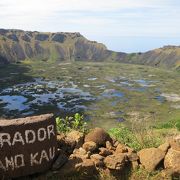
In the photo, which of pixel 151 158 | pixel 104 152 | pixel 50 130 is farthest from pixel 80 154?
pixel 151 158

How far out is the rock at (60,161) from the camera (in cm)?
959

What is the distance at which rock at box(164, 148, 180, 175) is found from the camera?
31.6 ft

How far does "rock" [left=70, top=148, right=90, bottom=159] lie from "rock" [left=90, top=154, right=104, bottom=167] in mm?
168

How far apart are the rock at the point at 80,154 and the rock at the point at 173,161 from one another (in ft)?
6.66

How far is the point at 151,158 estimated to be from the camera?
9953mm

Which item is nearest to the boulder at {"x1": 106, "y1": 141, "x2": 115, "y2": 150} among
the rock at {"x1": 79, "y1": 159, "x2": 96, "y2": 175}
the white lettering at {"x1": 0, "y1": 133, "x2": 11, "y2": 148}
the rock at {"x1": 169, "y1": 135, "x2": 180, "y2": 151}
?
the rock at {"x1": 79, "y1": 159, "x2": 96, "y2": 175}

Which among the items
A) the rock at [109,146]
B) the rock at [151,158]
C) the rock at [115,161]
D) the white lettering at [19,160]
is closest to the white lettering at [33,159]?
the white lettering at [19,160]

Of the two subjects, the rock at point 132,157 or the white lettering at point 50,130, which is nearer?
the white lettering at point 50,130

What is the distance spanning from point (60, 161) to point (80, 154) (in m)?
0.78

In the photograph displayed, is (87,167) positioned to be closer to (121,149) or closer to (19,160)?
(121,149)

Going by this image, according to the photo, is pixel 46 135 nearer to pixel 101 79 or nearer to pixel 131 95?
pixel 131 95

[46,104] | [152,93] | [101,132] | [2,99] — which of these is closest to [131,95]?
[152,93]

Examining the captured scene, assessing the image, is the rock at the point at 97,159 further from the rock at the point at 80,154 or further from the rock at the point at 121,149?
the rock at the point at 121,149

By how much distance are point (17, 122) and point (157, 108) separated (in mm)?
79169
